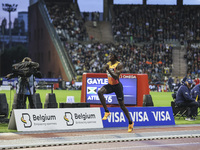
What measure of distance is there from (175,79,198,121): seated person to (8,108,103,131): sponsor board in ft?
13.7

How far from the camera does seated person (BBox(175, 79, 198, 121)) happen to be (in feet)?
52.8

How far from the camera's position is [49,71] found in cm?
5744

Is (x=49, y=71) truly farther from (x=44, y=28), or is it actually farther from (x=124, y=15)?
(x=124, y=15)

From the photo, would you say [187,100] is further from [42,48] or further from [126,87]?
[42,48]

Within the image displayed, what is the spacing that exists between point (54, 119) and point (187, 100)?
5.65 metres

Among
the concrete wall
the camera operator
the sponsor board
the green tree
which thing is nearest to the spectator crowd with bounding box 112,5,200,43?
the concrete wall

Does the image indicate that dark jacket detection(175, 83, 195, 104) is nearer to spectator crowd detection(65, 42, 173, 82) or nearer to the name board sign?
the name board sign

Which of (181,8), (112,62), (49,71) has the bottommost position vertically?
(49,71)

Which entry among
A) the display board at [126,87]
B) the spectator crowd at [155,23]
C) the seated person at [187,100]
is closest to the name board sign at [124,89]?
the display board at [126,87]

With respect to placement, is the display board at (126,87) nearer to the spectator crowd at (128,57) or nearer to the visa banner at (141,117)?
the visa banner at (141,117)

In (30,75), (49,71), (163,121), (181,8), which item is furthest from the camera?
(181,8)

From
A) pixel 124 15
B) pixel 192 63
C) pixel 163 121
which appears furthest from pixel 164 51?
pixel 163 121

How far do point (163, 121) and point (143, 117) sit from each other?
0.76 meters

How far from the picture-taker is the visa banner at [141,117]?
13.5 m
